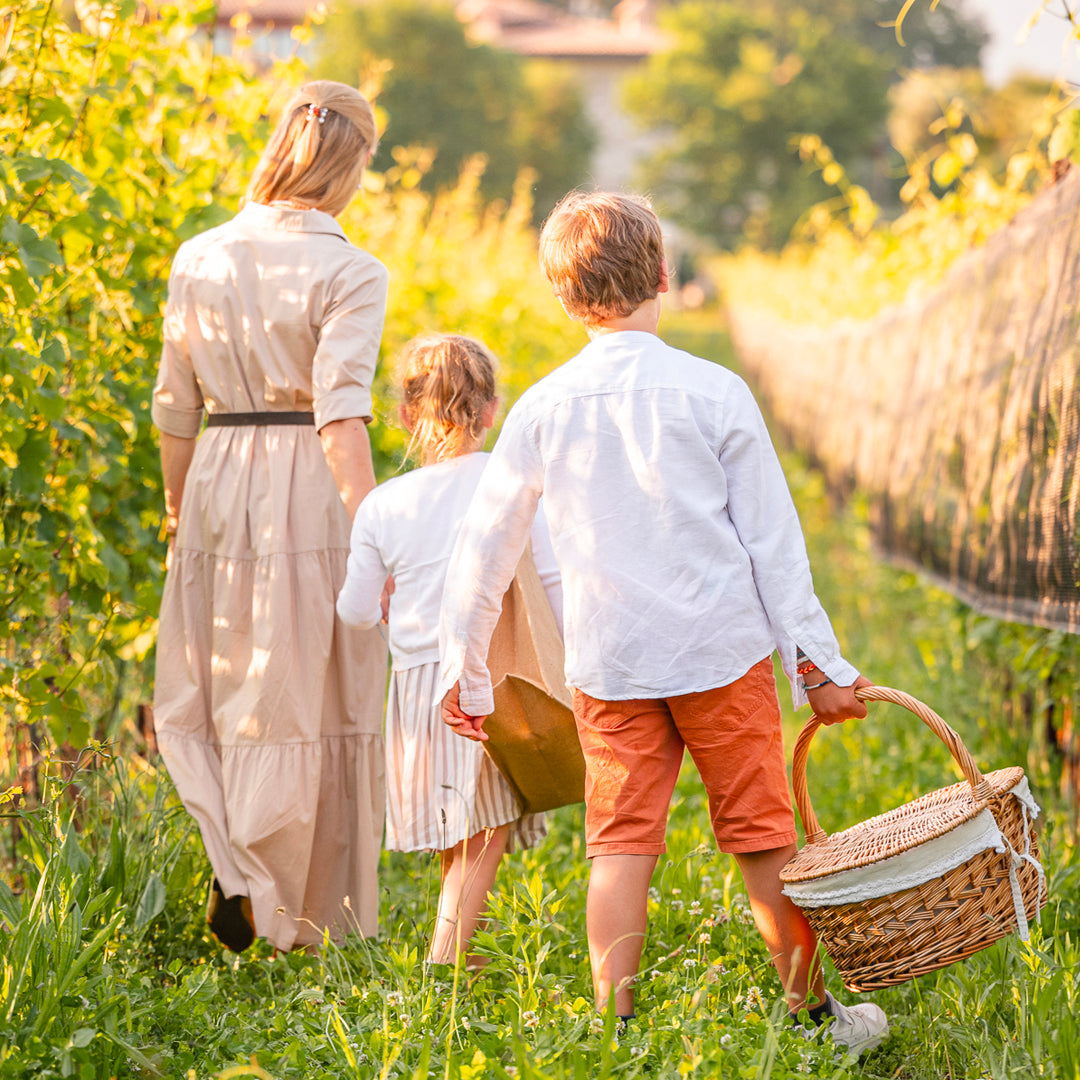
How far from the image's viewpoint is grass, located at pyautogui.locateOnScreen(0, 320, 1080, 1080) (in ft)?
6.38

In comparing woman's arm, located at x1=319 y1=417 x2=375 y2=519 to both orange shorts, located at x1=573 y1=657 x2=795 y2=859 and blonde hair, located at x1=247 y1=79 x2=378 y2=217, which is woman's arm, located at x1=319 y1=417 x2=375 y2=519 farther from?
orange shorts, located at x1=573 y1=657 x2=795 y2=859

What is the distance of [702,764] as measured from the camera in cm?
229

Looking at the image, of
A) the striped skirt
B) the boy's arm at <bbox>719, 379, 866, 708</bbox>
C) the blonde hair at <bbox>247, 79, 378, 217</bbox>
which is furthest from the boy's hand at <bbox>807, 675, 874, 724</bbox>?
the blonde hair at <bbox>247, 79, 378, 217</bbox>

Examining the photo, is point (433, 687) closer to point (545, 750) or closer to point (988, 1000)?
point (545, 750)

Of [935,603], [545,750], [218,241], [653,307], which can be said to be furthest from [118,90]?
[935,603]

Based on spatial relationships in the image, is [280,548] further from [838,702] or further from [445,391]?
[838,702]

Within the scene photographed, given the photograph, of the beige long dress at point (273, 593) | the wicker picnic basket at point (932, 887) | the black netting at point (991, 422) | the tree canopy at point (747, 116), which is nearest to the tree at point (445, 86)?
the tree canopy at point (747, 116)

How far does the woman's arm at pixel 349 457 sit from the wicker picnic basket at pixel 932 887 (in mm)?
1171

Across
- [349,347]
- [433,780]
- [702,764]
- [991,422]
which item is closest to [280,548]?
[349,347]

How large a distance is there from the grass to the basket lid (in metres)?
0.24

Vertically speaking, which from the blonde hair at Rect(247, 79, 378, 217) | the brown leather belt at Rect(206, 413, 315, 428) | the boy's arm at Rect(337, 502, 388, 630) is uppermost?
the blonde hair at Rect(247, 79, 378, 217)

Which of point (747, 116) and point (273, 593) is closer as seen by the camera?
point (273, 593)

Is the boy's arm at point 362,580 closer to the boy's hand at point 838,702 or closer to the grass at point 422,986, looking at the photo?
the grass at point 422,986

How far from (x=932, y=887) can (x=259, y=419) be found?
1.73 meters
